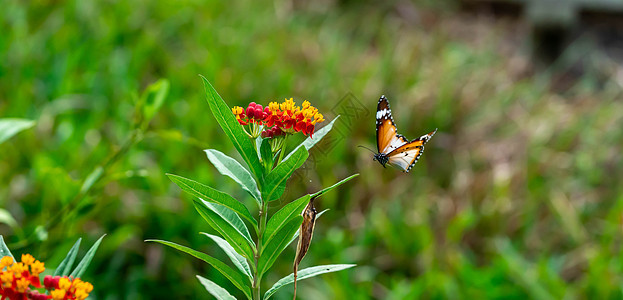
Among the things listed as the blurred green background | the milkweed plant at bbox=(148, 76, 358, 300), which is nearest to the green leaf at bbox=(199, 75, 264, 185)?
the milkweed plant at bbox=(148, 76, 358, 300)

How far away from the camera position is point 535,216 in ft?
8.27

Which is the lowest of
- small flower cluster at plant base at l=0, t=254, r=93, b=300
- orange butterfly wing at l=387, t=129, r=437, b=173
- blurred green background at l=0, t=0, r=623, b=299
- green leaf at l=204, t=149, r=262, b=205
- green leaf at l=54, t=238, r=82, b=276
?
small flower cluster at plant base at l=0, t=254, r=93, b=300

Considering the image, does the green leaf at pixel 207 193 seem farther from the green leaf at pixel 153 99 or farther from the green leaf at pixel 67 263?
the green leaf at pixel 153 99

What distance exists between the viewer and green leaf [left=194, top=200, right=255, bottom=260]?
41cm

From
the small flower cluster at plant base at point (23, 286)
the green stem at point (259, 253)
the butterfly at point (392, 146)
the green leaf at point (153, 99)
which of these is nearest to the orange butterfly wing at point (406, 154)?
the butterfly at point (392, 146)

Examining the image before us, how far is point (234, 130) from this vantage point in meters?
0.42

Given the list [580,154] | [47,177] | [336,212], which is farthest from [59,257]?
[580,154]

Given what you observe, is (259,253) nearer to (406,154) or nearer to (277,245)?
(277,245)

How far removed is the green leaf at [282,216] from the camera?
15.7 inches

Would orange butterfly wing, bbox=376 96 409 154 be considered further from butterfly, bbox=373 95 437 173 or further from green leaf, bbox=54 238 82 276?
green leaf, bbox=54 238 82 276

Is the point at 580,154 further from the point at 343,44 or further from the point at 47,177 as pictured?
the point at 47,177

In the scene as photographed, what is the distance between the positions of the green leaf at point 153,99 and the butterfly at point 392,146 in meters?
0.48

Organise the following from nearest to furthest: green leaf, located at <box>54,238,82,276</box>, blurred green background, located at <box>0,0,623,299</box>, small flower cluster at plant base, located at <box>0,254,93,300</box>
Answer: small flower cluster at plant base, located at <box>0,254,93,300</box> → green leaf, located at <box>54,238,82,276</box> → blurred green background, located at <box>0,0,623,299</box>

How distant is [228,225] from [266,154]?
58mm
